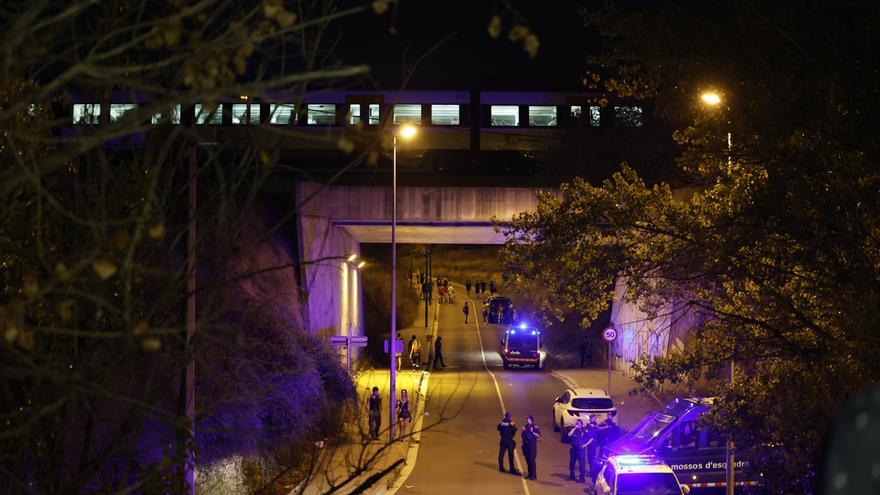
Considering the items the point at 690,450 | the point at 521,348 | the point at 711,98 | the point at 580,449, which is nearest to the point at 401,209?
the point at 580,449

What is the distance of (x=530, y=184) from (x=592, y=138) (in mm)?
14376

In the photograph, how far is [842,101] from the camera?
1028 cm

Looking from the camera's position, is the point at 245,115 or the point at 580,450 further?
the point at 580,450

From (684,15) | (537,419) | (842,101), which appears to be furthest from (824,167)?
(537,419)

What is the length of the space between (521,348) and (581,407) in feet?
61.9

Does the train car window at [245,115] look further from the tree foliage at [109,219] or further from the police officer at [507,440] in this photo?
the police officer at [507,440]

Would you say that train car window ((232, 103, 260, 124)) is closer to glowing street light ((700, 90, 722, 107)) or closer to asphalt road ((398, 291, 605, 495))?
asphalt road ((398, 291, 605, 495))

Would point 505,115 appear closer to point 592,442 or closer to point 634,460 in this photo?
point 592,442

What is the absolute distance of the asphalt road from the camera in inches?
840

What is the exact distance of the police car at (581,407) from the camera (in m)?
27.1

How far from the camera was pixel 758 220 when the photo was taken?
11.8 metres

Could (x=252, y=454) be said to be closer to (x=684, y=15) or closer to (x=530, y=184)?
(x=684, y=15)

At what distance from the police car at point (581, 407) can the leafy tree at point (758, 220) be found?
1213 cm

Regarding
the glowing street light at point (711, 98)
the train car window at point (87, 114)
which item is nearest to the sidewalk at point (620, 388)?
the glowing street light at point (711, 98)
